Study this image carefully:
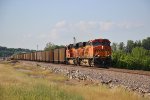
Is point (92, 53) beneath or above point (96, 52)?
beneath

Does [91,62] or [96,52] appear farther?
[91,62]

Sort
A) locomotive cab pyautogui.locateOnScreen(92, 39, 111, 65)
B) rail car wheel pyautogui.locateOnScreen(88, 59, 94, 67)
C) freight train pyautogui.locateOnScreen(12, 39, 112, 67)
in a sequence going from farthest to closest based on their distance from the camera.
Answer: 1. rail car wheel pyautogui.locateOnScreen(88, 59, 94, 67)
2. freight train pyautogui.locateOnScreen(12, 39, 112, 67)
3. locomotive cab pyautogui.locateOnScreen(92, 39, 111, 65)

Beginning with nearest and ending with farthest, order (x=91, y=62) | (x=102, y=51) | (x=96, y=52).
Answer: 1. (x=96, y=52)
2. (x=102, y=51)
3. (x=91, y=62)

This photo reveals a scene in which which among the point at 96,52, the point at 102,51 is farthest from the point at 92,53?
the point at 102,51

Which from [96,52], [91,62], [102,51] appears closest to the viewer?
[96,52]

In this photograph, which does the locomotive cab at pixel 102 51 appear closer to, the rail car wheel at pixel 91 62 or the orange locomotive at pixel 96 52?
the orange locomotive at pixel 96 52

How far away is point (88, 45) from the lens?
Answer: 3734 cm

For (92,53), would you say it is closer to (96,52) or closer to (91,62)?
(96,52)

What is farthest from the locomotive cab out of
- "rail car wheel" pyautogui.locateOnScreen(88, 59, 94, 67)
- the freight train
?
"rail car wheel" pyautogui.locateOnScreen(88, 59, 94, 67)

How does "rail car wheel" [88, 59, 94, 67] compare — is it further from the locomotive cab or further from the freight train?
the locomotive cab

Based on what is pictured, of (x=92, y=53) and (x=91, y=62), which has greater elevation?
(x=92, y=53)

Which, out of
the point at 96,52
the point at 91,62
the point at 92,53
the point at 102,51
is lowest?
the point at 91,62

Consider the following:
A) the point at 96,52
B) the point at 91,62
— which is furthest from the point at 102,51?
the point at 91,62

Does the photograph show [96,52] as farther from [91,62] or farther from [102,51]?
[91,62]
